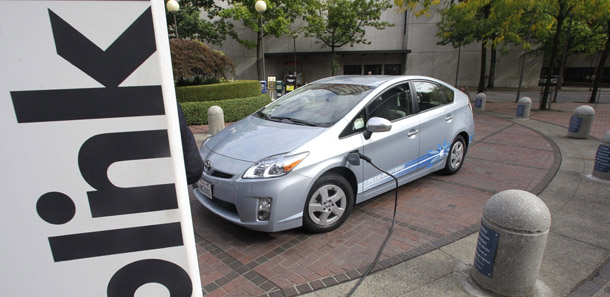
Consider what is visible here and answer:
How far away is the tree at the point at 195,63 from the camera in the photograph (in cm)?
1059

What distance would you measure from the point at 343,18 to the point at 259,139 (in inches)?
1004

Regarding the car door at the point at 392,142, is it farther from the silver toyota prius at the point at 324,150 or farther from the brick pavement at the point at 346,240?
the brick pavement at the point at 346,240

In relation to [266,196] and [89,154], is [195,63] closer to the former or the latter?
[266,196]

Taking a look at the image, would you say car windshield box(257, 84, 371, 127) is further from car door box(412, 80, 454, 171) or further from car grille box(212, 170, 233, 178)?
car grille box(212, 170, 233, 178)

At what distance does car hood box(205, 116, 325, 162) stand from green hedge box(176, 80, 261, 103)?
7.17 meters

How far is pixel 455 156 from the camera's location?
213 inches

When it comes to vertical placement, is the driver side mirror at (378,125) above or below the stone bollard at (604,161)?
above

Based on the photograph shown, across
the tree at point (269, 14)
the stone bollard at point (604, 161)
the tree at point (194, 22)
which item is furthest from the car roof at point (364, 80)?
the tree at point (194, 22)

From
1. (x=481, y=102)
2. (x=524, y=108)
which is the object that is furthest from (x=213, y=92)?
(x=481, y=102)

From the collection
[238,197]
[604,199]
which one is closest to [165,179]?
[238,197]

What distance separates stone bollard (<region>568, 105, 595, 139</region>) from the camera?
8.12 meters

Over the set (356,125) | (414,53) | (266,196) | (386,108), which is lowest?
(266,196)

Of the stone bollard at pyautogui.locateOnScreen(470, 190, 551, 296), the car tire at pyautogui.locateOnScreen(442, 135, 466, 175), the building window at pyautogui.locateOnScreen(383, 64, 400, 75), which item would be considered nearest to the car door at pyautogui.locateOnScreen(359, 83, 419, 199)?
the car tire at pyautogui.locateOnScreen(442, 135, 466, 175)

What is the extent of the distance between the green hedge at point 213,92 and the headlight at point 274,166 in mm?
8281
